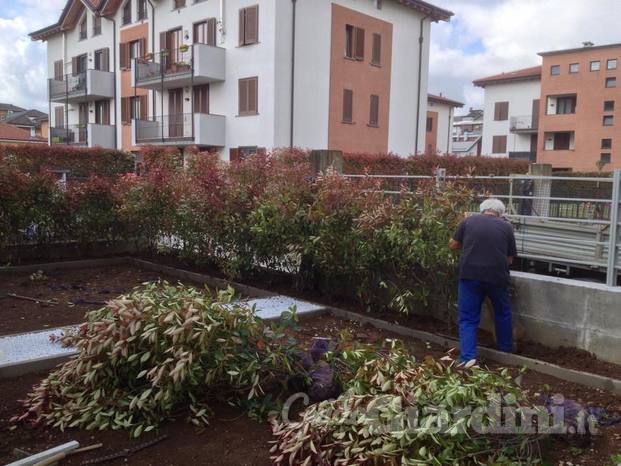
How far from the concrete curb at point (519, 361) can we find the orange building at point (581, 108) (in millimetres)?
46992

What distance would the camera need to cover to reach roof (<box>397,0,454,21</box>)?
2858 centimetres

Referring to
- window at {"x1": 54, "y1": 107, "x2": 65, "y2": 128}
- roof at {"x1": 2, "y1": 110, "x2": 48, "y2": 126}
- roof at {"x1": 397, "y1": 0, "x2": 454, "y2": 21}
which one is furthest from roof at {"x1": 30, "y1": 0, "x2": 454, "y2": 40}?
roof at {"x1": 2, "y1": 110, "x2": 48, "y2": 126}

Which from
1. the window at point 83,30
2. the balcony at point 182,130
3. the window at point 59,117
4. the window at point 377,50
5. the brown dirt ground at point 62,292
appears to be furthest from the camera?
the window at point 59,117

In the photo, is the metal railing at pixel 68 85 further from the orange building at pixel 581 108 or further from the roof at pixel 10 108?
the roof at pixel 10 108

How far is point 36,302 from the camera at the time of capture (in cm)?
748

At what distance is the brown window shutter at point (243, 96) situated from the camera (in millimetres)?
24609

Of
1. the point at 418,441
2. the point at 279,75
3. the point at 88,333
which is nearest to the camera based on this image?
the point at 418,441

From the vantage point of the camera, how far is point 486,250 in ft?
17.6

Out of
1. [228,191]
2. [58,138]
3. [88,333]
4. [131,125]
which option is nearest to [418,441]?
[88,333]

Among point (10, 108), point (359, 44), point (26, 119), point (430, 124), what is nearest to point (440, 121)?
point (430, 124)

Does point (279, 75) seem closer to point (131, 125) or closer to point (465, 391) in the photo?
point (131, 125)

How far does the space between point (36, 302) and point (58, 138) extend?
103 feet

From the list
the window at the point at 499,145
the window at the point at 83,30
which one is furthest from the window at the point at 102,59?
the window at the point at 499,145

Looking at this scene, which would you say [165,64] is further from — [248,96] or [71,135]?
[71,135]
